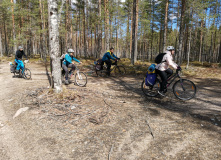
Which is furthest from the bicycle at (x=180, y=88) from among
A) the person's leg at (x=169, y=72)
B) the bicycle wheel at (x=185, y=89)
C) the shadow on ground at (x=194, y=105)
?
the shadow on ground at (x=194, y=105)

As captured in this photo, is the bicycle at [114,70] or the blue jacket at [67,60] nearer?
the blue jacket at [67,60]

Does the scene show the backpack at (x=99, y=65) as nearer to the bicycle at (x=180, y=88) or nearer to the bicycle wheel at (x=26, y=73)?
the bicycle wheel at (x=26, y=73)

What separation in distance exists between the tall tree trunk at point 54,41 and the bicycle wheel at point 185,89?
5055mm

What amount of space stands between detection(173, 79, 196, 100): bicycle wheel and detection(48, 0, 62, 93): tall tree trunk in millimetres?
5055

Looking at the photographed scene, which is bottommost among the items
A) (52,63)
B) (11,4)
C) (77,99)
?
(77,99)

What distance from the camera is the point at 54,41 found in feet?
17.9

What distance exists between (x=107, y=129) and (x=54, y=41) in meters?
3.97

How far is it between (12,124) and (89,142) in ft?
8.61

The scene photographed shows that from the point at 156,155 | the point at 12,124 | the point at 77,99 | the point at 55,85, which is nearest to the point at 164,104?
the point at 156,155

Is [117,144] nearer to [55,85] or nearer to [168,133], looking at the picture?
[168,133]

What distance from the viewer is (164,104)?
556 centimetres

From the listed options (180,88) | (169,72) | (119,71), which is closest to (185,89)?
(180,88)

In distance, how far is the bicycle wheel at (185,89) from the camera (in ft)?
19.2

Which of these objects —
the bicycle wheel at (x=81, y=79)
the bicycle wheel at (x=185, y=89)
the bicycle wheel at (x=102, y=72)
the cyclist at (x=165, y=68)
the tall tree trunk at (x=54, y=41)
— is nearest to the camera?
the tall tree trunk at (x=54, y=41)
